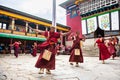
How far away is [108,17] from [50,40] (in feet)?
48.8

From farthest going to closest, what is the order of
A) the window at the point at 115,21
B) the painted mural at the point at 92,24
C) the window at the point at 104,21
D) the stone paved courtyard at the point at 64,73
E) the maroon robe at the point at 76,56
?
the painted mural at the point at 92,24 → the window at the point at 104,21 → the window at the point at 115,21 → the maroon robe at the point at 76,56 → the stone paved courtyard at the point at 64,73

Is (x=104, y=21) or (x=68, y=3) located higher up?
(x=68, y=3)

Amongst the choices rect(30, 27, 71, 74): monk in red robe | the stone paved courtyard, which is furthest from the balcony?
rect(30, 27, 71, 74): monk in red robe

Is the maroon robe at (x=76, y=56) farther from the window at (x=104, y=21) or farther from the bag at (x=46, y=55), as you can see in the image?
the window at (x=104, y=21)

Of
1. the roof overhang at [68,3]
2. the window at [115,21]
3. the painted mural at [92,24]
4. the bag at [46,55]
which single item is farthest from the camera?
the roof overhang at [68,3]

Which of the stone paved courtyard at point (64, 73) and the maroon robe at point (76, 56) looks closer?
the stone paved courtyard at point (64, 73)

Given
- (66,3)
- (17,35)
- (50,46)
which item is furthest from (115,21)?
(50,46)

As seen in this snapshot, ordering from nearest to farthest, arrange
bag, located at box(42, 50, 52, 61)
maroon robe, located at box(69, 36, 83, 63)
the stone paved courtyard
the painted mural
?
the stone paved courtyard → bag, located at box(42, 50, 52, 61) → maroon robe, located at box(69, 36, 83, 63) → the painted mural

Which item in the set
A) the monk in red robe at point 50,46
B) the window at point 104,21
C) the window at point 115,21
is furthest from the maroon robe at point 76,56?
the window at point 104,21

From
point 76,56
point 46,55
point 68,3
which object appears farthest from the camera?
point 68,3

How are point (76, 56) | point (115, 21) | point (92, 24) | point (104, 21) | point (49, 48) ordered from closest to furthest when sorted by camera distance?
1. point (49, 48)
2. point (76, 56)
3. point (115, 21)
4. point (104, 21)
5. point (92, 24)

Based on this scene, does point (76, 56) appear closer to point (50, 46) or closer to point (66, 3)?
point (50, 46)

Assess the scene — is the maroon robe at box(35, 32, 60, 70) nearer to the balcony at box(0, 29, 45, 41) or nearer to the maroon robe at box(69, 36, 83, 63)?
the maroon robe at box(69, 36, 83, 63)

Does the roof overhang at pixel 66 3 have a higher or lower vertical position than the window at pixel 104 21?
higher
